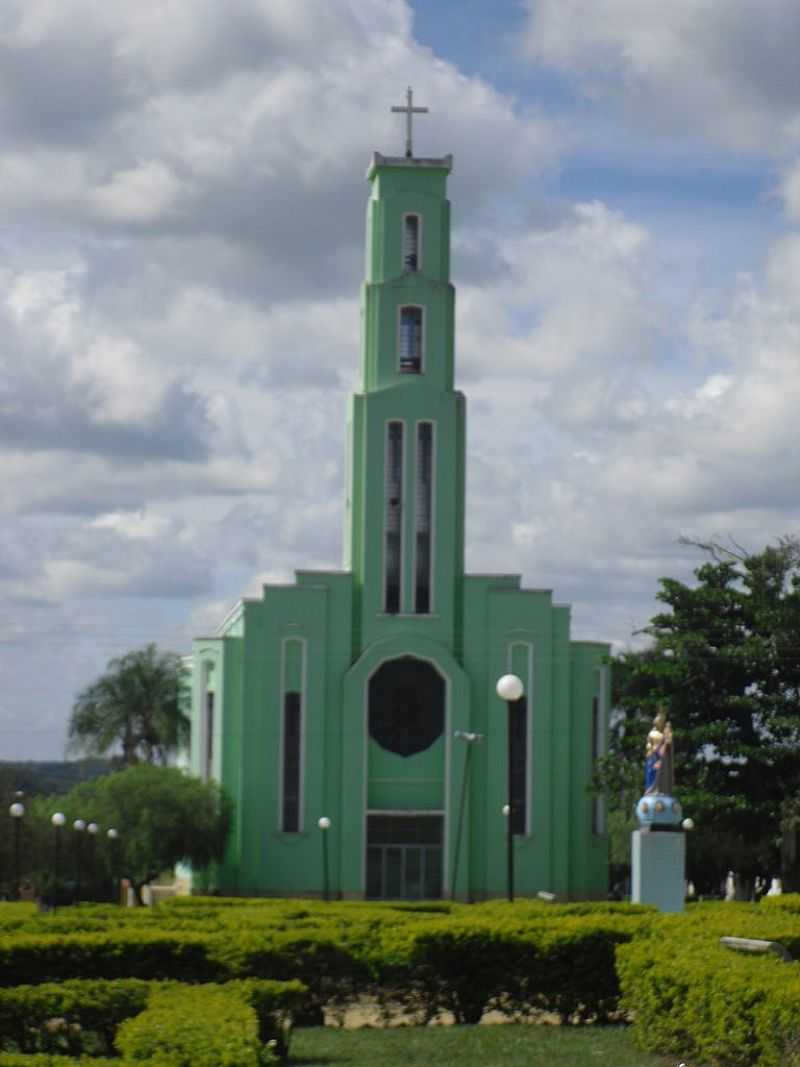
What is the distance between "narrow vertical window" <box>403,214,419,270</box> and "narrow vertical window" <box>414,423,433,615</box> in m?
4.72

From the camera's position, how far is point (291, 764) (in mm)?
50531

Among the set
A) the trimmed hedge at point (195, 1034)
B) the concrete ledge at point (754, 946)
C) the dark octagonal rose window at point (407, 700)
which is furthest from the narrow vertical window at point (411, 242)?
the trimmed hedge at point (195, 1034)

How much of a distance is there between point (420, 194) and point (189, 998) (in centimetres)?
4286

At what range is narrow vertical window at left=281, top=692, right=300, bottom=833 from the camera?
50344mm

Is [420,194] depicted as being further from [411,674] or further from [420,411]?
[411,674]

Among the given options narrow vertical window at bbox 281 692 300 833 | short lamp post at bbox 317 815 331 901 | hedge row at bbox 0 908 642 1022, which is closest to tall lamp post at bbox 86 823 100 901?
narrow vertical window at bbox 281 692 300 833

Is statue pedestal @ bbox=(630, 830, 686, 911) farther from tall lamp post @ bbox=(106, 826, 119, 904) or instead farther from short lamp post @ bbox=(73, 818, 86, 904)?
tall lamp post @ bbox=(106, 826, 119, 904)

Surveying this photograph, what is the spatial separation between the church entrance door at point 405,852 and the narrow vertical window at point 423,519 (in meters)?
5.64

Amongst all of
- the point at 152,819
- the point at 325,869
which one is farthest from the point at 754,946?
the point at 152,819

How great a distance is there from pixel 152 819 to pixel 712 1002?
38424 mm

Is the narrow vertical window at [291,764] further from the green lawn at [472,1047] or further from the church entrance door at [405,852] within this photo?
the green lawn at [472,1047]

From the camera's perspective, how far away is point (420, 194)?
175 ft

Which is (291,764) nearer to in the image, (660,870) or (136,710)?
(136,710)

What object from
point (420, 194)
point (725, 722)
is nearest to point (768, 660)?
point (725, 722)
